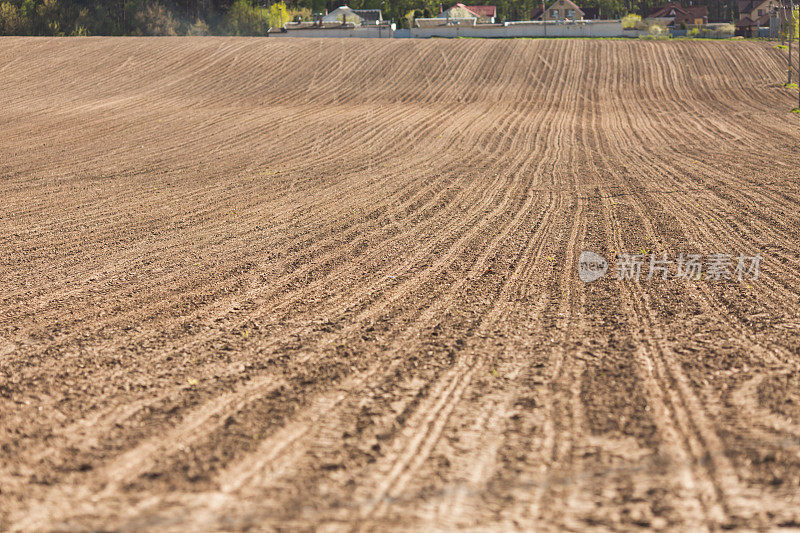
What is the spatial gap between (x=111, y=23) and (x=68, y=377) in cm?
6311

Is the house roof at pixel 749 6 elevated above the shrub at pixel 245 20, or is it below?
above

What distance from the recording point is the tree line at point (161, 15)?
5562 centimetres

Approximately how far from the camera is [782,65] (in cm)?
3123

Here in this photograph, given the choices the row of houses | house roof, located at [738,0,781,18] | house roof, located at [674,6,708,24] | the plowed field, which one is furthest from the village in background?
the plowed field

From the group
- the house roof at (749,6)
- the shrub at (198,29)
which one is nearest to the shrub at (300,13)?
the shrub at (198,29)

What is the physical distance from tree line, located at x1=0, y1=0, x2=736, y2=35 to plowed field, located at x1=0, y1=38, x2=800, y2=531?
4732 centimetres

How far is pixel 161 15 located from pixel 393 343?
6455 cm

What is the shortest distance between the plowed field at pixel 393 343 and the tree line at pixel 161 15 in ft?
155

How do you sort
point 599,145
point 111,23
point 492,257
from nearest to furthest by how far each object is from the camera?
point 492,257 → point 599,145 → point 111,23

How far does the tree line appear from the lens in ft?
182

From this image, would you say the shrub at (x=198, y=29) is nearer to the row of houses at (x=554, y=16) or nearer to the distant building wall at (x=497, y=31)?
the row of houses at (x=554, y=16)

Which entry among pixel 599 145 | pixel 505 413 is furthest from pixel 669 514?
pixel 599 145

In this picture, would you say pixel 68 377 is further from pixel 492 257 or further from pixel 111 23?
pixel 111 23

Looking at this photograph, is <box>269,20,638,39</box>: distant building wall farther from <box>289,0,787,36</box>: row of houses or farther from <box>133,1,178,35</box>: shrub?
<box>133,1,178,35</box>: shrub
